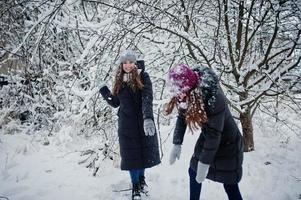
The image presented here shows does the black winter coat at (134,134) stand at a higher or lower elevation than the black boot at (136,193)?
higher

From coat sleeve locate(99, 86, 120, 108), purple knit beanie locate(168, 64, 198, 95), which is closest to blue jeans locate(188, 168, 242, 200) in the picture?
purple knit beanie locate(168, 64, 198, 95)

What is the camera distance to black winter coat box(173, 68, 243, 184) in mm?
3045

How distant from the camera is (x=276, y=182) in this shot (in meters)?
4.61

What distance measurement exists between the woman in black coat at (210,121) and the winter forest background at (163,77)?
1220 mm

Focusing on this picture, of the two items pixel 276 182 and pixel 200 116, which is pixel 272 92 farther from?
pixel 200 116

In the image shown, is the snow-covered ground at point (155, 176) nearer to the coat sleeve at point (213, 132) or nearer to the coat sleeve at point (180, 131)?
the coat sleeve at point (180, 131)

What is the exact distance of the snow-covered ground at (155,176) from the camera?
4438 mm

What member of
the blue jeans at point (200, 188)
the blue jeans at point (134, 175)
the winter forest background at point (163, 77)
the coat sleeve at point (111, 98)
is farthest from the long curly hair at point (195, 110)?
the winter forest background at point (163, 77)

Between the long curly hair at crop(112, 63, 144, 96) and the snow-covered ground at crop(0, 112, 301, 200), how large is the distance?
1.39m

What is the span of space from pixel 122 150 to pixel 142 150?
23 centimetres

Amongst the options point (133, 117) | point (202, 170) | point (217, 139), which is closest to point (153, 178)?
point (133, 117)

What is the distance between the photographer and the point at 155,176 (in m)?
4.95

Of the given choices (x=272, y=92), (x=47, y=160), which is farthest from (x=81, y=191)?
(x=272, y=92)

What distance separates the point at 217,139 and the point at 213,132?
0.23 ft
